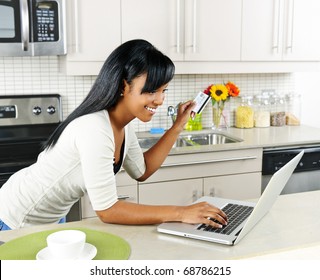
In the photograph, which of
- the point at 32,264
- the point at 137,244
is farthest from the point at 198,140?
the point at 32,264

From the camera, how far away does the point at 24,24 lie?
2.60 meters

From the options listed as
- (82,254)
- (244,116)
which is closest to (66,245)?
(82,254)

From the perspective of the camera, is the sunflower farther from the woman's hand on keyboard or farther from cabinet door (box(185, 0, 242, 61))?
the woman's hand on keyboard

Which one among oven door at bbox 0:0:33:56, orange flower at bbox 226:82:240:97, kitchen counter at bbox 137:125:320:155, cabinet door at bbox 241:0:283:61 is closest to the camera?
oven door at bbox 0:0:33:56

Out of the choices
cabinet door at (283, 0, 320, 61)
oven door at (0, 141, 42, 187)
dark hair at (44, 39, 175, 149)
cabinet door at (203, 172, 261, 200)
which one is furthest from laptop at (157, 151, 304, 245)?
cabinet door at (283, 0, 320, 61)

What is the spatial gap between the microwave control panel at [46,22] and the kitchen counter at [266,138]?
0.93 m

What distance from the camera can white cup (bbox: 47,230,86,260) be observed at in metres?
1.23

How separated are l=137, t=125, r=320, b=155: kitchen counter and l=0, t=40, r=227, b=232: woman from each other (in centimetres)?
113

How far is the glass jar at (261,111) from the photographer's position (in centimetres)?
360

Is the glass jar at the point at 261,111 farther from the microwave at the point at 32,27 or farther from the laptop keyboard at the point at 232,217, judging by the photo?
the laptop keyboard at the point at 232,217

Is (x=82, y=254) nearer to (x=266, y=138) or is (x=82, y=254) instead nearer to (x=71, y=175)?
(x=71, y=175)

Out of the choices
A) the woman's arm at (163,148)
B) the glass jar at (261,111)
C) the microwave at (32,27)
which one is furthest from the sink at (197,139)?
the woman's arm at (163,148)

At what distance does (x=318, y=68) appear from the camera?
3502mm

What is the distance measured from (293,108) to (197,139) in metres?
0.92
